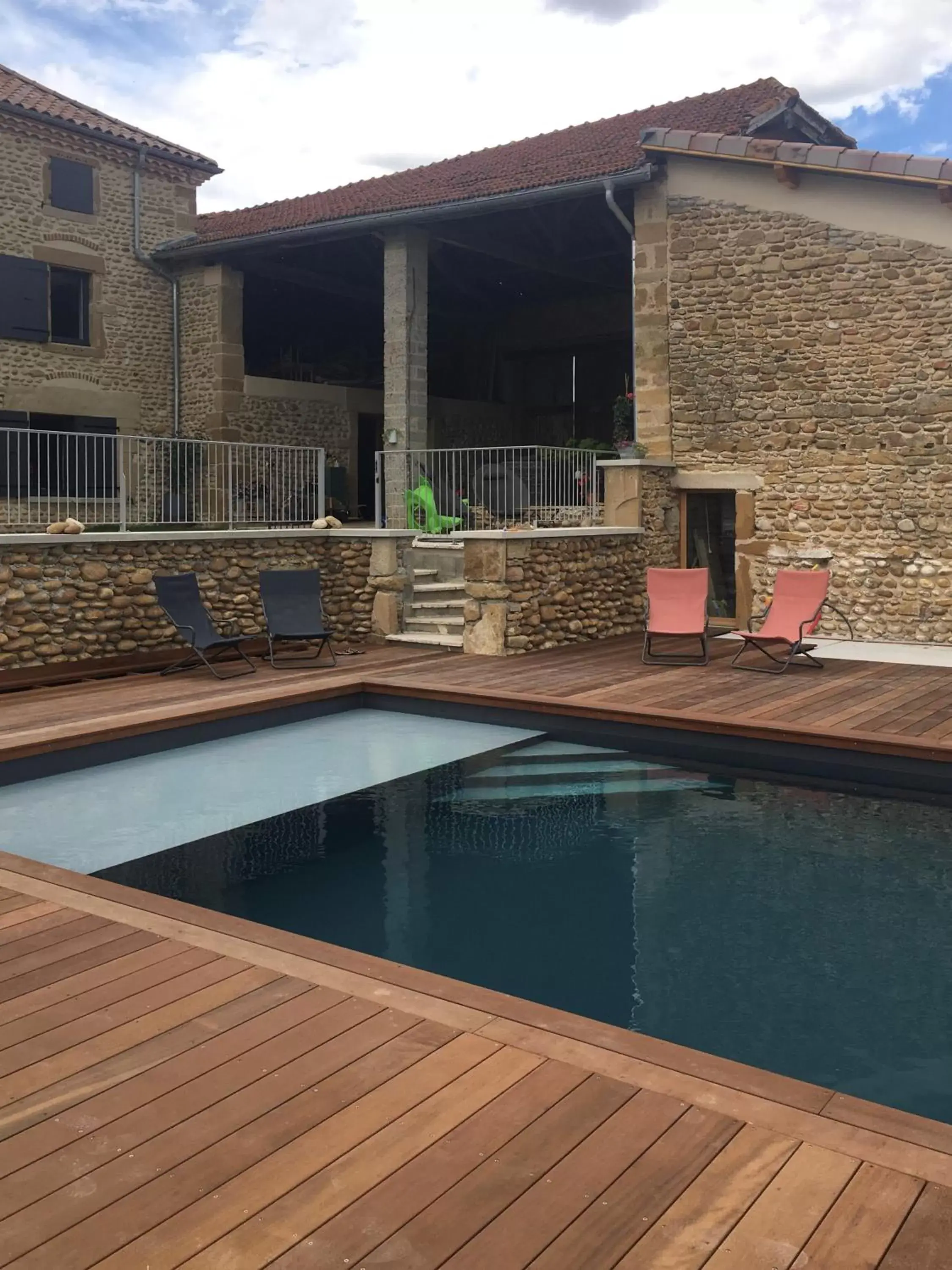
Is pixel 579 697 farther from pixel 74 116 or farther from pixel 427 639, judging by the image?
pixel 74 116

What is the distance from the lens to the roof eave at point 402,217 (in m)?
11.8

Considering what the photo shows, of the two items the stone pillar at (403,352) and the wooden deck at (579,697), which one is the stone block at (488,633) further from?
the stone pillar at (403,352)

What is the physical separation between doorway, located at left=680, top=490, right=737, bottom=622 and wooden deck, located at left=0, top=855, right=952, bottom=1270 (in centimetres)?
964

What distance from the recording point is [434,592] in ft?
37.4

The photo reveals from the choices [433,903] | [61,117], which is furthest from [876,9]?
[433,903]

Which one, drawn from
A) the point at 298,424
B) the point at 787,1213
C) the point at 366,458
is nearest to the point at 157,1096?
the point at 787,1213

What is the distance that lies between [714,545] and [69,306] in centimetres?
989

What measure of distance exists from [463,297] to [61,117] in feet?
23.0

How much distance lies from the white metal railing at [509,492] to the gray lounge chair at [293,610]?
1.89 m

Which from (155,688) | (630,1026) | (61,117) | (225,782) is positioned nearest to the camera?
(630,1026)

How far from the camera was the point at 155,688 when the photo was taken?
8539 millimetres

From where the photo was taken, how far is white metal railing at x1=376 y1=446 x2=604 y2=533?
12297 mm

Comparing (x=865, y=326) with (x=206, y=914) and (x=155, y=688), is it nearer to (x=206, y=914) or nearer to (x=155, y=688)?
(x=155, y=688)

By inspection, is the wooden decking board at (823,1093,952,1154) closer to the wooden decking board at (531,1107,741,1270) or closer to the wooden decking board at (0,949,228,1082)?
the wooden decking board at (531,1107,741,1270)
